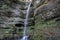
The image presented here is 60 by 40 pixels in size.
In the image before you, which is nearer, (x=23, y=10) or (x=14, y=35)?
(x=14, y=35)

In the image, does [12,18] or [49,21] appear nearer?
[49,21]

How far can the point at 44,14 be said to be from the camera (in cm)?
639

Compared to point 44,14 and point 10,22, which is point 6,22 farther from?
point 44,14

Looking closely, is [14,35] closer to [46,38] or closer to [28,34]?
[28,34]

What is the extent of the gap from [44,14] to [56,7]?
2.61 feet

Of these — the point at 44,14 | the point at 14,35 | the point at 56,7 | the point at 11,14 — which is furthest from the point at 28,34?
the point at 56,7

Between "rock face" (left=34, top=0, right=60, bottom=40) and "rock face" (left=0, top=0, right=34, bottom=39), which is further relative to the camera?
"rock face" (left=0, top=0, right=34, bottom=39)

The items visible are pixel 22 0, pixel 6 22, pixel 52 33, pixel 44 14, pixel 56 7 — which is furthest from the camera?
pixel 22 0

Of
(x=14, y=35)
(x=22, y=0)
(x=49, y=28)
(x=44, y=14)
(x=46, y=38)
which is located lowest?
(x=14, y=35)

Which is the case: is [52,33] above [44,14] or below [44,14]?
below

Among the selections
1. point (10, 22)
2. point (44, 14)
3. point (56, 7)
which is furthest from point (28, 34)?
point (56, 7)

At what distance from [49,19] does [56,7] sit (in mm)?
567

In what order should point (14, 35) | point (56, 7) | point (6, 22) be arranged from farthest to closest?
point (6, 22), point (14, 35), point (56, 7)

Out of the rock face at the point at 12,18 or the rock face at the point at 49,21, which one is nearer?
the rock face at the point at 49,21
